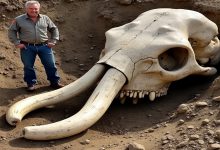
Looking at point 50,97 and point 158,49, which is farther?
point 158,49

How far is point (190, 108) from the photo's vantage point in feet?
18.6

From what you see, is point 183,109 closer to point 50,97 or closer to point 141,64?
point 141,64

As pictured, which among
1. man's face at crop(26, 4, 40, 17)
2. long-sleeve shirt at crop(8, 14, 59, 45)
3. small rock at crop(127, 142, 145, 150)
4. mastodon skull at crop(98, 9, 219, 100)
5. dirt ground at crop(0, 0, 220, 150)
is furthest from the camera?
long-sleeve shirt at crop(8, 14, 59, 45)

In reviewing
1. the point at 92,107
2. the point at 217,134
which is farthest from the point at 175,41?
the point at 217,134

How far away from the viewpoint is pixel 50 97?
5.93 metres

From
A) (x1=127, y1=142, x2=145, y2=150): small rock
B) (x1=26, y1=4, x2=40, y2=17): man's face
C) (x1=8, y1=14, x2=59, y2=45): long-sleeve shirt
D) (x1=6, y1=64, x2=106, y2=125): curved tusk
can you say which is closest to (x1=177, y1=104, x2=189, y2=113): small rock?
(x1=127, y1=142, x2=145, y2=150): small rock

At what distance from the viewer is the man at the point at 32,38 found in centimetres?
640

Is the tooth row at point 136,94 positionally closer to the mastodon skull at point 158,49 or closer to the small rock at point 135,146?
the mastodon skull at point 158,49

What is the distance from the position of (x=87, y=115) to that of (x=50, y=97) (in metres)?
0.62

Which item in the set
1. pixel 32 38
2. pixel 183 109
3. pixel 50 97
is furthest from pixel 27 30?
pixel 183 109

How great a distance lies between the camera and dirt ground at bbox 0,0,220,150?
17.3 ft

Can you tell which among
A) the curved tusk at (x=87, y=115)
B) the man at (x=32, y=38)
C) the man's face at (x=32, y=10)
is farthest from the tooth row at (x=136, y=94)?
the man's face at (x=32, y=10)

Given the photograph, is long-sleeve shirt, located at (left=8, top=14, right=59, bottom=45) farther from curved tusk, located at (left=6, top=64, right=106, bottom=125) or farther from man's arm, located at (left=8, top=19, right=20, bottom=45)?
curved tusk, located at (left=6, top=64, right=106, bottom=125)

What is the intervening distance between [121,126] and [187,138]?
1.15 meters
